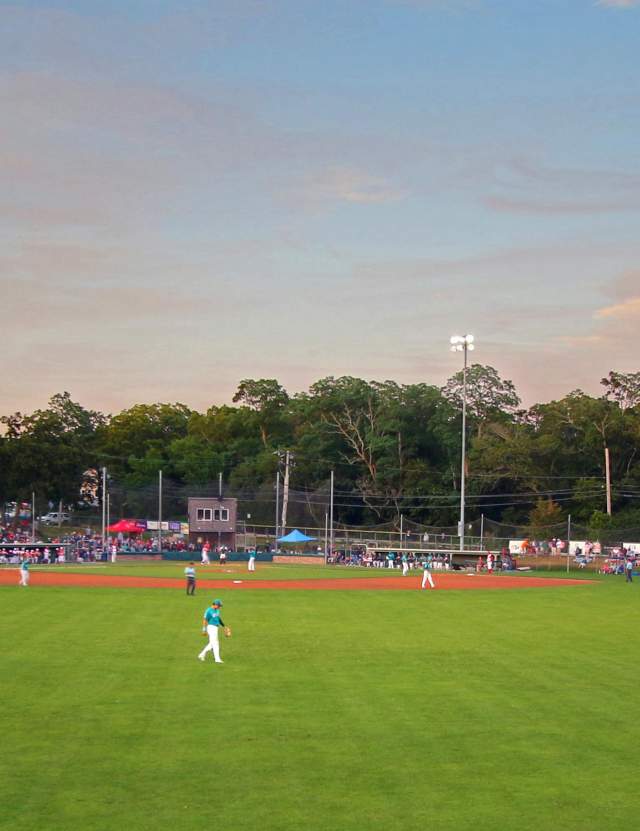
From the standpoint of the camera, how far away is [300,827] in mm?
11836

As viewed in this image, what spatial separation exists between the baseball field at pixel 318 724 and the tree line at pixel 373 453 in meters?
73.4

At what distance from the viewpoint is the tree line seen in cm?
11419

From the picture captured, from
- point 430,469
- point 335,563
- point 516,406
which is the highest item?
point 516,406

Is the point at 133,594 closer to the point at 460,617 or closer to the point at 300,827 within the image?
the point at 460,617

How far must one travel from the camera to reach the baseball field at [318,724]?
1264cm

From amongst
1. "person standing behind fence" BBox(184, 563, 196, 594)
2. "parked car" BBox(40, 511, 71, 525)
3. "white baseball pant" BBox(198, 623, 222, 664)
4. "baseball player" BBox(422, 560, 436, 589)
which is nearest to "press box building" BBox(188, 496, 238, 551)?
"parked car" BBox(40, 511, 71, 525)

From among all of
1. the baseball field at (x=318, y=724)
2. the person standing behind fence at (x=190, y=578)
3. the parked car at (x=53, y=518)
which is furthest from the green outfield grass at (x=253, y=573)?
the parked car at (x=53, y=518)

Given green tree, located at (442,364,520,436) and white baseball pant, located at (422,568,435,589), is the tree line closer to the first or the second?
green tree, located at (442,364,520,436)

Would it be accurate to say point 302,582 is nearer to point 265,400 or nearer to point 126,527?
point 126,527

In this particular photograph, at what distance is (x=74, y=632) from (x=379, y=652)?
936 centimetres

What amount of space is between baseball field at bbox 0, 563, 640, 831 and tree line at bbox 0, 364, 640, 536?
241 feet

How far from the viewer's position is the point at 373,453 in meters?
132

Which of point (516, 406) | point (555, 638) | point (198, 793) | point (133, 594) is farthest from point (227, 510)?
point (198, 793)

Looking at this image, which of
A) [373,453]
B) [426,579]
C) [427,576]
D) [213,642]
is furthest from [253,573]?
[373,453]
